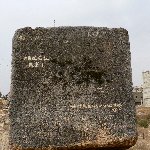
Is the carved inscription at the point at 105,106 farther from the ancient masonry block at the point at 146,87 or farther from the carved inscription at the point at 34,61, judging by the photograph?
the ancient masonry block at the point at 146,87

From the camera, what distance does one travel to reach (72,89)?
409cm

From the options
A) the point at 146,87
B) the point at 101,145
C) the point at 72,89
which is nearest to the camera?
the point at 101,145

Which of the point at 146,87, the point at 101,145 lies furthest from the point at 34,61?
the point at 146,87

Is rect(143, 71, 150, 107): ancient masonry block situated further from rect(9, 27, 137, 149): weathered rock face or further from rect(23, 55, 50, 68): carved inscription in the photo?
rect(23, 55, 50, 68): carved inscription

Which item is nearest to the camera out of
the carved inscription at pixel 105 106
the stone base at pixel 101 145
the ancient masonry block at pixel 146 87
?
the stone base at pixel 101 145

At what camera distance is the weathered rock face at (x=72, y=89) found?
3934mm

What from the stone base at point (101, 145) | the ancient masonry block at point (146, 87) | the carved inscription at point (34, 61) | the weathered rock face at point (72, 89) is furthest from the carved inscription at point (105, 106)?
the ancient masonry block at point (146, 87)

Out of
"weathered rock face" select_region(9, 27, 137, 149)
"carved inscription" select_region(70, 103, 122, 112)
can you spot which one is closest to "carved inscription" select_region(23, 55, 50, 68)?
"weathered rock face" select_region(9, 27, 137, 149)

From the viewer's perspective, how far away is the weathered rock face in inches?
155

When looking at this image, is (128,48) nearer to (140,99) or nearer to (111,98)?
(111,98)

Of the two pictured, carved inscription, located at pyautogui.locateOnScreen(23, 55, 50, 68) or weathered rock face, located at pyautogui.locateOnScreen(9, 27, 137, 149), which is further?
carved inscription, located at pyautogui.locateOnScreen(23, 55, 50, 68)

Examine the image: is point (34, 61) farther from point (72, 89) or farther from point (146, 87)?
point (146, 87)

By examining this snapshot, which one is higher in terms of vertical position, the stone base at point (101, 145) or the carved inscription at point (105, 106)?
the carved inscription at point (105, 106)

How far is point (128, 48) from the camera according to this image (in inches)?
171
